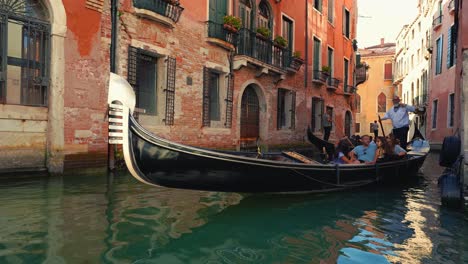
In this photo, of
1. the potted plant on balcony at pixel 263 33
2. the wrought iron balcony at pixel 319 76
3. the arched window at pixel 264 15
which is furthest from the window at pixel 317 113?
the potted plant on balcony at pixel 263 33

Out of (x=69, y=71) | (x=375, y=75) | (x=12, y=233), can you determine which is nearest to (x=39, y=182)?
(x=69, y=71)

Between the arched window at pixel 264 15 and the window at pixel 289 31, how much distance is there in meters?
1.03

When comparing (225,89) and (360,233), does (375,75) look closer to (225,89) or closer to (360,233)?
(225,89)

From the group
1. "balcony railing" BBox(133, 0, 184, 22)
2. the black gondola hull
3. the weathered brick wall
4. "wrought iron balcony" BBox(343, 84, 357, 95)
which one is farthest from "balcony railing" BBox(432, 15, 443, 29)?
the weathered brick wall

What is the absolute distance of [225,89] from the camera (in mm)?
9727

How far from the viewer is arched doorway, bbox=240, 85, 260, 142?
425 inches

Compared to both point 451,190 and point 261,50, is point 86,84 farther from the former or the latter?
point 451,190

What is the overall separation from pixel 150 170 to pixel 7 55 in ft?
11.5

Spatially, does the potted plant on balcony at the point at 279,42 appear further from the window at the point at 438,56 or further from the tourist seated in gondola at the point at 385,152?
the window at the point at 438,56

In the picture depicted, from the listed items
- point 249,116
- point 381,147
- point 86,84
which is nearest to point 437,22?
point 249,116

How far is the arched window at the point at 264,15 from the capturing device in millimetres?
11344

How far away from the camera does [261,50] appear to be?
35.3 feet

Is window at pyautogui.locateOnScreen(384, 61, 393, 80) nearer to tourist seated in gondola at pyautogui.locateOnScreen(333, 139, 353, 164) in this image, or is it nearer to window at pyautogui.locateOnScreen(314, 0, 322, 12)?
window at pyautogui.locateOnScreen(314, 0, 322, 12)

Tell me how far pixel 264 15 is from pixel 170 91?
5.15m
